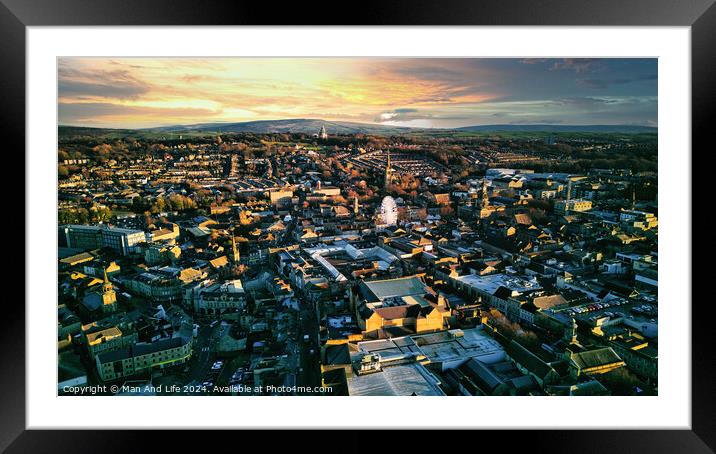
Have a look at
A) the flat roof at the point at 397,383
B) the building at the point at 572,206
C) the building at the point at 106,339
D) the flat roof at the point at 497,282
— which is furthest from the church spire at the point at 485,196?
the building at the point at 106,339

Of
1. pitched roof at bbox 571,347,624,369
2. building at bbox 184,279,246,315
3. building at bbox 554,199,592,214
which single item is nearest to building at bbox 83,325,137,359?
building at bbox 184,279,246,315

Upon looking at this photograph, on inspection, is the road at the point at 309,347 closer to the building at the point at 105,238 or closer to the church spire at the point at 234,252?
the church spire at the point at 234,252

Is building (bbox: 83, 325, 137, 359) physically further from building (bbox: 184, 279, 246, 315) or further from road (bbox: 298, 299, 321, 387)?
road (bbox: 298, 299, 321, 387)

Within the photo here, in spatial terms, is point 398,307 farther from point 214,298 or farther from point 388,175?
point 388,175

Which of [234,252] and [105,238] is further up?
[105,238]
